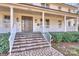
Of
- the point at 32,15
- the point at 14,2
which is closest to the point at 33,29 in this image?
the point at 32,15

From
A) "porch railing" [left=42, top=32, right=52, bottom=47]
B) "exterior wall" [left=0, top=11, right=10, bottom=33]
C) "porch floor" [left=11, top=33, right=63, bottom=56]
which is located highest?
"exterior wall" [left=0, top=11, right=10, bottom=33]

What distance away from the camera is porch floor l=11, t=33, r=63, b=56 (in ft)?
27.6

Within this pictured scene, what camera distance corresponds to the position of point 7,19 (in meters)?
13.3

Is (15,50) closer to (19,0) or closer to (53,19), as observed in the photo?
(19,0)

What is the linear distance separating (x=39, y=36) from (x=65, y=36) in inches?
137

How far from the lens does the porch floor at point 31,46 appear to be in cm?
842

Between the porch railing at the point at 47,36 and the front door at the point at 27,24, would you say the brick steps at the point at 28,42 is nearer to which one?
the porch railing at the point at 47,36

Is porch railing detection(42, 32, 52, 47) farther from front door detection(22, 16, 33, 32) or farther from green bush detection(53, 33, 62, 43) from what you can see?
front door detection(22, 16, 33, 32)

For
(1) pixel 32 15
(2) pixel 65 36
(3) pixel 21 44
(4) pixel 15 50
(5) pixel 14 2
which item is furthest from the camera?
(1) pixel 32 15

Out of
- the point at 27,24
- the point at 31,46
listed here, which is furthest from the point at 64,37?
the point at 31,46

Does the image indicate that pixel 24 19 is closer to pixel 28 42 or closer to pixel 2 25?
pixel 2 25

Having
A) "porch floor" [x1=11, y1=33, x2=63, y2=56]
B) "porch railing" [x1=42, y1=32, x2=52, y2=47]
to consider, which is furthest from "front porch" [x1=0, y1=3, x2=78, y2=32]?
"porch floor" [x1=11, y1=33, x2=63, y2=56]

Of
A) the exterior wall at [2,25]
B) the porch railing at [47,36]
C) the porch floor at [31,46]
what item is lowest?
the porch floor at [31,46]

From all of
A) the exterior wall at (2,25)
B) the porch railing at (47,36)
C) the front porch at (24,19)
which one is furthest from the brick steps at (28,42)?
the exterior wall at (2,25)
